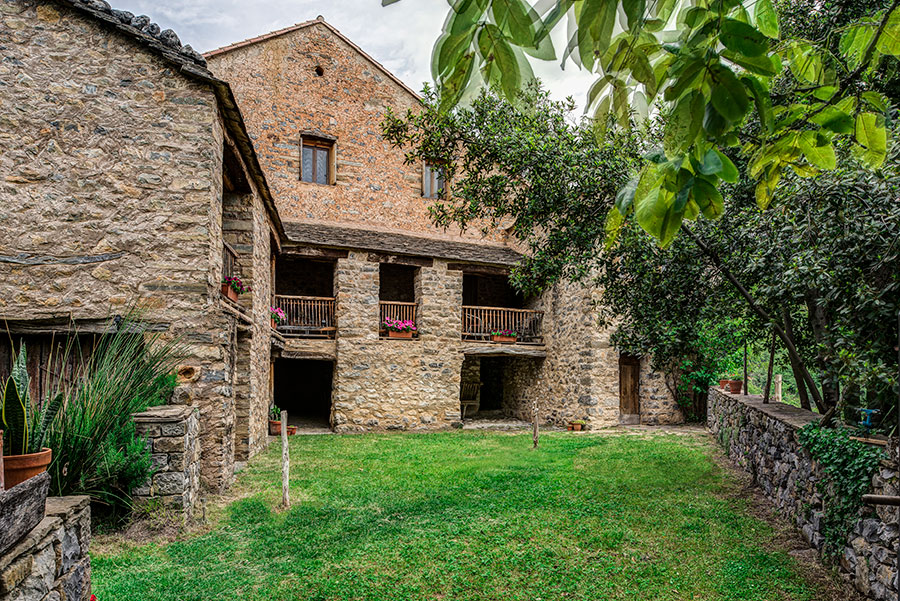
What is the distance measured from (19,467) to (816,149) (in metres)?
3.26

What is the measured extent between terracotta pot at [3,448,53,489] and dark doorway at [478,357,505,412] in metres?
14.5

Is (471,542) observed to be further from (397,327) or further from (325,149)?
(325,149)

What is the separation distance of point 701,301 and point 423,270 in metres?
7.82

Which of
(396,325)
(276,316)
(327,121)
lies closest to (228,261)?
(276,316)

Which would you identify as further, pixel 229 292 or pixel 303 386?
pixel 303 386

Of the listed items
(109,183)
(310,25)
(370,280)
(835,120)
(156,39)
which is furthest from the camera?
(310,25)

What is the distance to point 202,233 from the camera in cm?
539

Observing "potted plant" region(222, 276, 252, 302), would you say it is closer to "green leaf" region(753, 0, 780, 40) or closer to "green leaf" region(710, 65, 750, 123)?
"green leaf" region(753, 0, 780, 40)

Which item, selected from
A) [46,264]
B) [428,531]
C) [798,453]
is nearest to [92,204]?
[46,264]

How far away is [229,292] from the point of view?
6.56m

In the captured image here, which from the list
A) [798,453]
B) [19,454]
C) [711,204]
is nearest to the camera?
[711,204]

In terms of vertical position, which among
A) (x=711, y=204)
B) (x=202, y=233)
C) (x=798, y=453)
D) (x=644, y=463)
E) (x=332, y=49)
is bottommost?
(x=644, y=463)

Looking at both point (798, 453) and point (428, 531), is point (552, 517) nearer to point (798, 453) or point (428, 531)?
point (428, 531)

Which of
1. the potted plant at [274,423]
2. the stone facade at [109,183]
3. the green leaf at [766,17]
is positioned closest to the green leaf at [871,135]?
the green leaf at [766,17]
